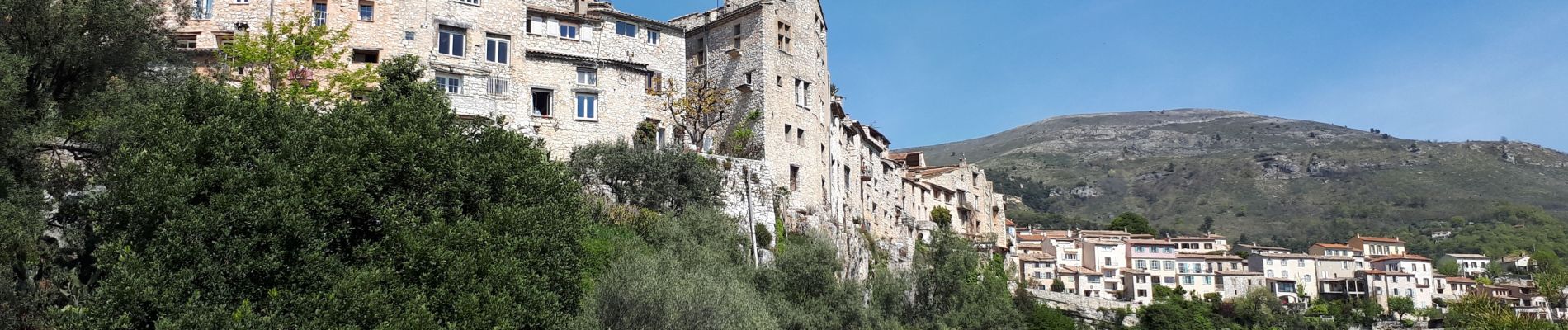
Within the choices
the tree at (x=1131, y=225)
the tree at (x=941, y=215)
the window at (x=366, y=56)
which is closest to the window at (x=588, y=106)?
the window at (x=366, y=56)

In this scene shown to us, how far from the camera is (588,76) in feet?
162

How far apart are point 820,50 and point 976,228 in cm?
3912

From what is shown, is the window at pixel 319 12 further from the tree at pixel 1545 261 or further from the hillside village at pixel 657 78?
the tree at pixel 1545 261

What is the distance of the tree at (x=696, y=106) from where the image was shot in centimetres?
5212

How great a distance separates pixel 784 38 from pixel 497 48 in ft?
45.3

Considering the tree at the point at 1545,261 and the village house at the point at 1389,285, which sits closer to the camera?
the village house at the point at 1389,285

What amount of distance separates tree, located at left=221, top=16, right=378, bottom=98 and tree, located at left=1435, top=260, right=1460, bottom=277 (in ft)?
423

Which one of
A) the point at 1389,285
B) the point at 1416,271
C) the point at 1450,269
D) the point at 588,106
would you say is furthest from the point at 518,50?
the point at 1450,269

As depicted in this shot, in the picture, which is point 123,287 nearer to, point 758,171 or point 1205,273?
point 758,171

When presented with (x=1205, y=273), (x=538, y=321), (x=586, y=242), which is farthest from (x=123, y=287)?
(x=1205, y=273)

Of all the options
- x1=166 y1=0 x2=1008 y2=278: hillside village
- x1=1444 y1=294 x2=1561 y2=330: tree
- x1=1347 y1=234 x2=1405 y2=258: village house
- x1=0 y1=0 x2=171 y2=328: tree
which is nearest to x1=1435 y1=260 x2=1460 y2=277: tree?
x1=1347 y1=234 x2=1405 y2=258: village house

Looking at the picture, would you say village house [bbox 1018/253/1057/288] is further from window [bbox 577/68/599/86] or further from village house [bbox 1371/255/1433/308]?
window [bbox 577/68/599/86]

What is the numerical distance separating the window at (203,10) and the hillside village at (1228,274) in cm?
7426

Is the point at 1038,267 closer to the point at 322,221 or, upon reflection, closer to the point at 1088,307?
the point at 1088,307
